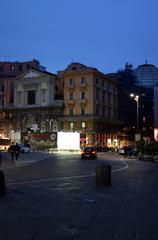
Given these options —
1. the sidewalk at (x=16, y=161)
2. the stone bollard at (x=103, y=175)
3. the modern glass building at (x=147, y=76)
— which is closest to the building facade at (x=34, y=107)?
the sidewalk at (x=16, y=161)

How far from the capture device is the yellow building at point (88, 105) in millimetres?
97062

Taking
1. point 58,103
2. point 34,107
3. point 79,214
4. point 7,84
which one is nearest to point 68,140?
point 58,103

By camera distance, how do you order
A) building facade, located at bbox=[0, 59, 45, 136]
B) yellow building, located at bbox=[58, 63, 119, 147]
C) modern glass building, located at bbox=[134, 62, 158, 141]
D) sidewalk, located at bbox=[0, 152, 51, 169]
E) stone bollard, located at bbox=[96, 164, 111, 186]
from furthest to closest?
modern glass building, located at bbox=[134, 62, 158, 141]
building facade, located at bbox=[0, 59, 45, 136]
yellow building, located at bbox=[58, 63, 119, 147]
sidewalk, located at bbox=[0, 152, 51, 169]
stone bollard, located at bbox=[96, 164, 111, 186]

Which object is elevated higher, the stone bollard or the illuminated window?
the illuminated window

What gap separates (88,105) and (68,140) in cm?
2486

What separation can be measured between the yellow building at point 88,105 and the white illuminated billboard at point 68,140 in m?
18.0

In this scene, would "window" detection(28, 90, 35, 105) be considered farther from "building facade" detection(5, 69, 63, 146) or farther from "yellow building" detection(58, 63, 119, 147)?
"yellow building" detection(58, 63, 119, 147)

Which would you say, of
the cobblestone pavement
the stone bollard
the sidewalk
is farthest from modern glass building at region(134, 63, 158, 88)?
the cobblestone pavement

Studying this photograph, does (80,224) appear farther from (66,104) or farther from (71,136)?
(66,104)

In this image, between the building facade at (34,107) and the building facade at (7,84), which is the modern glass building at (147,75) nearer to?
the building facade at (7,84)

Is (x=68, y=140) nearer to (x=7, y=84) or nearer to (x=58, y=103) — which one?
(x=58, y=103)

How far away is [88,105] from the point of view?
322ft

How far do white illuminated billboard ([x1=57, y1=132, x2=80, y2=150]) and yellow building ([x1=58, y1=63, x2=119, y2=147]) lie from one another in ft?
58.9

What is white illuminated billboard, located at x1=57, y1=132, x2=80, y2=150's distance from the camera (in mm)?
73481
